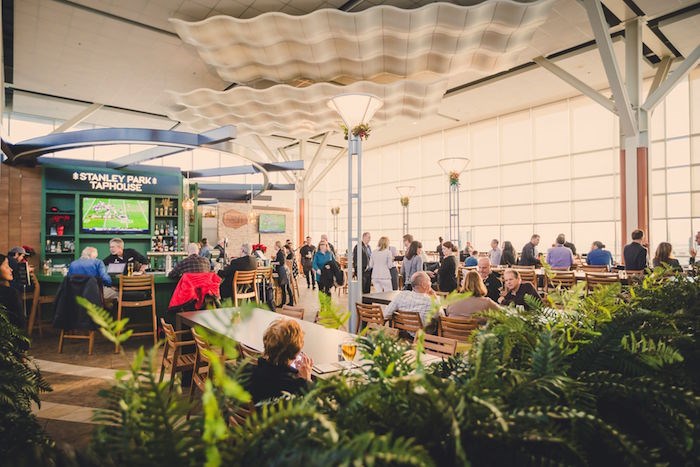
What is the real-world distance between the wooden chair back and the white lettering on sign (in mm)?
8153

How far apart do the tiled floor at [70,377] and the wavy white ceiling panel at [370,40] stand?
16.9ft

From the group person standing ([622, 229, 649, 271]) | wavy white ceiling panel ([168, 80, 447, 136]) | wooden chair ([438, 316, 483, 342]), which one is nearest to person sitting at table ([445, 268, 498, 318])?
wooden chair ([438, 316, 483, 342])

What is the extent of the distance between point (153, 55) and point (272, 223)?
1062cm

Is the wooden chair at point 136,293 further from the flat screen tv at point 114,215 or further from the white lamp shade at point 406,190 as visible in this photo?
the white lamp shade at point 406,190

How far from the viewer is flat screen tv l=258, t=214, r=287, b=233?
18728 mm

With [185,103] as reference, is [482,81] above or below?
above

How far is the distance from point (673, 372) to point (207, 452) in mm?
1012

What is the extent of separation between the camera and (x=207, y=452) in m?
0.54

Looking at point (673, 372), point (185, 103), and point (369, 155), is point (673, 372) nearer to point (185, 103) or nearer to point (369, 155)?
point (185, 103)

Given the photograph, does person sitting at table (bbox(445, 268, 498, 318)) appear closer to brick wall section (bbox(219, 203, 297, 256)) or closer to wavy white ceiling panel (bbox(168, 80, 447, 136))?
wavy white ceiling panel (bbox(168, 80, 447, 136))

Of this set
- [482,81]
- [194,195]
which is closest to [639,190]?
[482,81]

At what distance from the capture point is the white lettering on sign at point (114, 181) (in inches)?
363

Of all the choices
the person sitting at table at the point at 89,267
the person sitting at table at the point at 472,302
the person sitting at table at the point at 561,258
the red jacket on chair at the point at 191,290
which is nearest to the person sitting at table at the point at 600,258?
the person sitting at table at the point at 561,258

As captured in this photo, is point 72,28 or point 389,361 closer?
point 389,361
